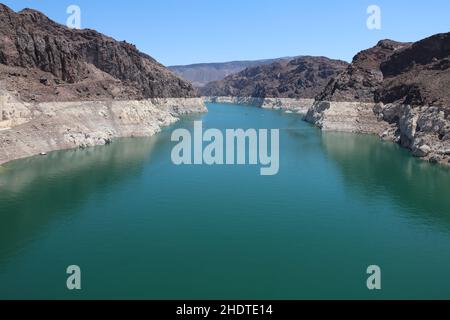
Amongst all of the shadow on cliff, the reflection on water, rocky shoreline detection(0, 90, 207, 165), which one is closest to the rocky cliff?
the shadow on cliff

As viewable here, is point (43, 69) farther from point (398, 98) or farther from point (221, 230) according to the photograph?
point (398, 98)

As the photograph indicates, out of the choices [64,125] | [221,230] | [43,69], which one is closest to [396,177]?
[221,230]

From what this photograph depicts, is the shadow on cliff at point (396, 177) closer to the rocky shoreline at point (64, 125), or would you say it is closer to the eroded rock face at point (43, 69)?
the rocky shoreline at point (64, 125)

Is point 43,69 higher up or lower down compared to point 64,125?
higher up

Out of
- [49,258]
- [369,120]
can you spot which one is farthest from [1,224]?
[369,120]

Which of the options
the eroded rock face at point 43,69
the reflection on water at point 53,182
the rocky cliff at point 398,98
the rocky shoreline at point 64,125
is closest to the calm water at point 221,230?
the reflection on water at point 53,182

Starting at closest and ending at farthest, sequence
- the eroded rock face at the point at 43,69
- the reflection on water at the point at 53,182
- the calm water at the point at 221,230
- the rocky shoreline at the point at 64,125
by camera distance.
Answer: the calm water at the point at 221,230 → the reflection on water at the point at 53,182 → the rocky shoreline at the point at 64,125 → the eroded rock face at the point at 43,69
